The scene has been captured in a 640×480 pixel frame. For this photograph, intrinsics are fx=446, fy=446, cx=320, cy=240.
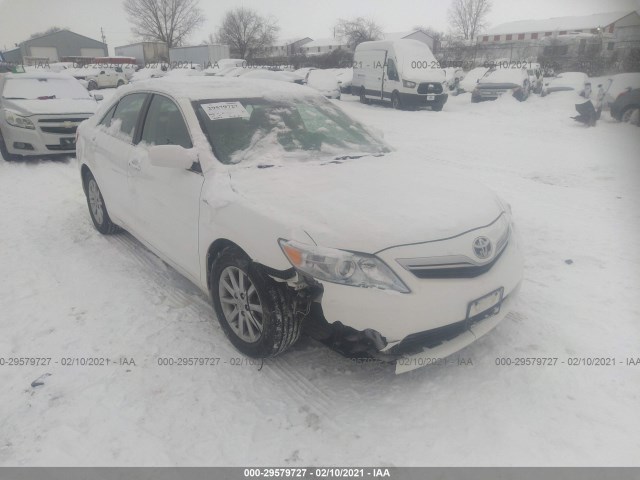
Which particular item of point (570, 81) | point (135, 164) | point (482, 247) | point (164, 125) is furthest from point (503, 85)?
point (482, 247)

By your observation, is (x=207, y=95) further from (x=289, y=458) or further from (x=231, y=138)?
(x=289, y=458)

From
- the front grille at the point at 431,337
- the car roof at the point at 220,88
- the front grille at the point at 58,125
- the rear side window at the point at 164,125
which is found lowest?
the front grille at the point at 431,337

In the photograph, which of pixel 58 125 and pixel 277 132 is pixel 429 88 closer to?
pixel 58 125

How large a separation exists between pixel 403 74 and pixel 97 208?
12.9 m

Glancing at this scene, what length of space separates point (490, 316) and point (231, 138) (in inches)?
80.9

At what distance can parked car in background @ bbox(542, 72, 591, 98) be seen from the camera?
48.2 ft

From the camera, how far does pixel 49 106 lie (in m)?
8.06

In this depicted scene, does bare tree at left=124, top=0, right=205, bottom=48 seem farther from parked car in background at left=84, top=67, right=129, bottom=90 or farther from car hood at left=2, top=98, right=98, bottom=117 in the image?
parked car in background at left=84, top=67, right=129, bottom=90

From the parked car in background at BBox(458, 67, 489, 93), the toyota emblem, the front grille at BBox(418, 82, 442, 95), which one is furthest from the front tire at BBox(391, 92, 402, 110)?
the toyota emblem

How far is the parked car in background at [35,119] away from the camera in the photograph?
7.74m

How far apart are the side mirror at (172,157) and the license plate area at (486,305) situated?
195cm

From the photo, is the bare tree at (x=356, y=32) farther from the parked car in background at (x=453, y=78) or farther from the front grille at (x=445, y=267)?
the front grille at (x=445, y=267)

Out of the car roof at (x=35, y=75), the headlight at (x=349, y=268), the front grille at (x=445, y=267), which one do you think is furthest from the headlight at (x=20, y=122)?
the front grille at (x=445, y=267)

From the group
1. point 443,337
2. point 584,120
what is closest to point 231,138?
point 443,337
